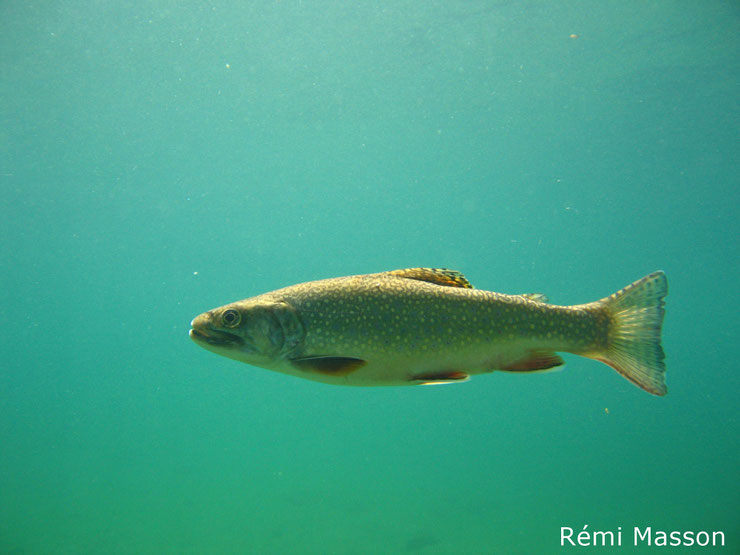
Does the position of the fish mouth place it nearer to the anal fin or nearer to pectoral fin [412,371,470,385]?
pectoral fin [412,371,470,385]

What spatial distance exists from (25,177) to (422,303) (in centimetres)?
3487

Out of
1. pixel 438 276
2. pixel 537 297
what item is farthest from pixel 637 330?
pixel 438 276

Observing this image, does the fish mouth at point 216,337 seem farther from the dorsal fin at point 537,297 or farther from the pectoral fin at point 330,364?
the dorsal fin at point 537,297

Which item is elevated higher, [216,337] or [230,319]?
[230,319]

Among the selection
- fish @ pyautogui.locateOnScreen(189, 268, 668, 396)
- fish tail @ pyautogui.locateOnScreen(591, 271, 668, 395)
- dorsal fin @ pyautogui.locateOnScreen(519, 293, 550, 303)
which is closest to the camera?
fish @ pyautogui.locateOnScreen(189, 268, 668, 396)

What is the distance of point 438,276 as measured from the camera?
3.10m

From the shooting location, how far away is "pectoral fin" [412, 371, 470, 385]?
2.45 m

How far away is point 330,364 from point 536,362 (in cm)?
139

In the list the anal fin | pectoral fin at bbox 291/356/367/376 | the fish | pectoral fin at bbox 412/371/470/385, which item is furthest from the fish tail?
pectoral fin at bbox 291/356/367/376

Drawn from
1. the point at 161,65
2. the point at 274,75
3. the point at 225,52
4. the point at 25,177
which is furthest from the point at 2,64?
the point at 25,177

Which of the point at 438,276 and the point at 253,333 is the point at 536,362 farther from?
the point at 253,333

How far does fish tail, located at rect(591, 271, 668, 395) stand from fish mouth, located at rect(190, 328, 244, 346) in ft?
7.96

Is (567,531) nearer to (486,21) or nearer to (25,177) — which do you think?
(486,21)

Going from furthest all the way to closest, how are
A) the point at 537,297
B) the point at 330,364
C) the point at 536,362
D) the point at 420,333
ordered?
the point at 537,297 → the point at 536,362 → the point at 420,333 → the point at 330,364
